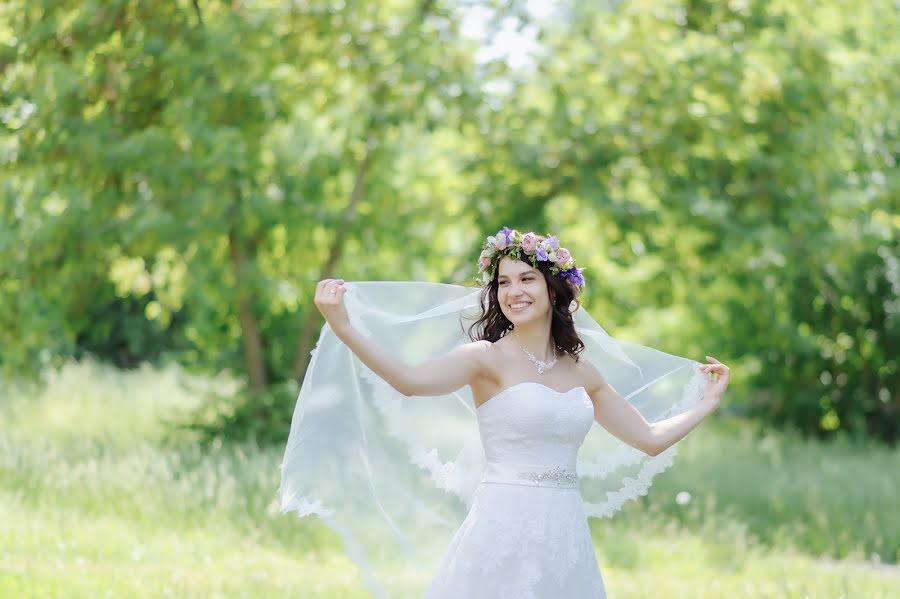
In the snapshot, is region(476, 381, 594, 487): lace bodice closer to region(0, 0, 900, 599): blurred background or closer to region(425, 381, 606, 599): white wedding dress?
region(425, 381, 606, 599): white wedding dress

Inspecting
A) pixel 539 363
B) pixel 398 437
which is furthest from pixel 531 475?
pixel 398 437

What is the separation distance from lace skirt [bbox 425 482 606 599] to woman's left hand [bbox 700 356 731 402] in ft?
3.33

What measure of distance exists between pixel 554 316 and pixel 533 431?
1.80 feet

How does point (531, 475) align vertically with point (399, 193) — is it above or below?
above

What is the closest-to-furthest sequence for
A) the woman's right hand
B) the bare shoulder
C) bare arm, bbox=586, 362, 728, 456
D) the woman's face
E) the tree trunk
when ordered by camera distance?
the woman's right hand < the bare shoulder < the woman's face < bare arm, bbox=586, 362, 728, 456 < the tree trunk

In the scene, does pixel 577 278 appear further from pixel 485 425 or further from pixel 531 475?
pixel 531 475

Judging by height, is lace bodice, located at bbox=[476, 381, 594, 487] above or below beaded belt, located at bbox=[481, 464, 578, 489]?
above

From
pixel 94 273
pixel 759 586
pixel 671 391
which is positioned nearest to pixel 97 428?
pixel 94 273

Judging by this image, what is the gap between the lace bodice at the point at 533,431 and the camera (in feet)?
12.9

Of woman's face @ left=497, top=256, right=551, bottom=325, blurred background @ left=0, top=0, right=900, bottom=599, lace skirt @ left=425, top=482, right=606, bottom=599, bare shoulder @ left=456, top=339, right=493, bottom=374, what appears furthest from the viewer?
blurred background @ left=0, top=0, right=900, bottom=599

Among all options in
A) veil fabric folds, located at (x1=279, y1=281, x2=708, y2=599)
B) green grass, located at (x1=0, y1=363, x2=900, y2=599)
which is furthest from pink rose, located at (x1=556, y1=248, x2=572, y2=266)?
green grass, located at (x1=0, y1=363, x2=900, y2=599)

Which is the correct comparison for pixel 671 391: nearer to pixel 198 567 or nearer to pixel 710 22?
pixel 198 567

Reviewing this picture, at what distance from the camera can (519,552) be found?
3.90 metres

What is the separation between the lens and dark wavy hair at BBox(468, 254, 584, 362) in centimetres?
421
